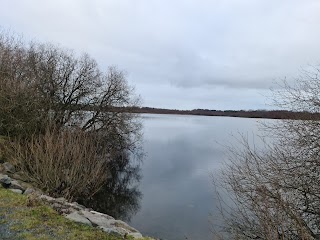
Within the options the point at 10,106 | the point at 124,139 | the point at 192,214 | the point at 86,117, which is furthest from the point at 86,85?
the point at 192,214

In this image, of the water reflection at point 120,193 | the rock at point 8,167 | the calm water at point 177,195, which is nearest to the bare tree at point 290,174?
the calm water at point 177,195

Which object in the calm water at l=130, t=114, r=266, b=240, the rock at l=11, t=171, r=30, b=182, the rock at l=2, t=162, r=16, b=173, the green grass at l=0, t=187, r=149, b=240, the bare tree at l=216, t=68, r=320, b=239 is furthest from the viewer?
the calm water at l=130, t=114, r=266, b=240

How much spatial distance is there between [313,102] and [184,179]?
1147 cm

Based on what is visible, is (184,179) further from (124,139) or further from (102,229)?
(102,229)

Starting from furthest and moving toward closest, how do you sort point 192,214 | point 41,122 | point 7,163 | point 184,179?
point 184,179 < point 41,122 < point 192,214 < point 7,163

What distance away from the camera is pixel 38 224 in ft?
18.3

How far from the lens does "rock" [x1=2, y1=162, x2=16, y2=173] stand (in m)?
11.9

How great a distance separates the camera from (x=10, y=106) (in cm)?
1445

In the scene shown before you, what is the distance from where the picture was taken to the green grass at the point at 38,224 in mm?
5227

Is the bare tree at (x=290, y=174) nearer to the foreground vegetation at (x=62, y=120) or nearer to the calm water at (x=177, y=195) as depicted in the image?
the calm water at (x=177, y=195)

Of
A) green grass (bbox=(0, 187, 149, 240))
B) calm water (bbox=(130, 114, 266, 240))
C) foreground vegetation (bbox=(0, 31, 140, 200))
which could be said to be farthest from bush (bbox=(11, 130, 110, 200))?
green grass (bbox=(0, 187, 149, 240))

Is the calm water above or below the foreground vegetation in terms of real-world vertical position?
below

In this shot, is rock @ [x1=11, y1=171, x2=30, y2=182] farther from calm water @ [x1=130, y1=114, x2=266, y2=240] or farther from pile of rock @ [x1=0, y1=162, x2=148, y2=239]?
calm water @ [x1=130, y1=114, x2=266, y2=240]

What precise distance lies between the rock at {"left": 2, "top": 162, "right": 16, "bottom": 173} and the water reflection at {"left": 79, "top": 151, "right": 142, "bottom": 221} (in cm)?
315
